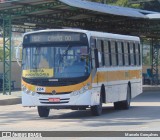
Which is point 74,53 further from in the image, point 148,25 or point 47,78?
point 148,25

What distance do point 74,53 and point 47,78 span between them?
3.94 feet

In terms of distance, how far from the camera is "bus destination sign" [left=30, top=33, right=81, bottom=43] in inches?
779

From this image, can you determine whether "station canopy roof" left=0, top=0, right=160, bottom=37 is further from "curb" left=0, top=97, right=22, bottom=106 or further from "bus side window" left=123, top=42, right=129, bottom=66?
"bus side window" left=123, top=42, right=129, bottom=66

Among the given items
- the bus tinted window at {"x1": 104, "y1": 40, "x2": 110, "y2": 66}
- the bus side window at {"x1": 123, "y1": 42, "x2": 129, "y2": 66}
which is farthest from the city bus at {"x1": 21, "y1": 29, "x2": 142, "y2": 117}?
the bus side window at {"x1": 123, "y1": 42, "x2": 129, "y2": 66}

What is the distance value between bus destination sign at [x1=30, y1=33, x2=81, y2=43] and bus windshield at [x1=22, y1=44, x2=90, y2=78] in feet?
0.72

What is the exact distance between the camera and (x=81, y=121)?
62.1 ft

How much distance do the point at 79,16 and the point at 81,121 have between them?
64.6 feet

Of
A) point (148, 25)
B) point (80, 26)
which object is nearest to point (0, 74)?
point (80, 26)

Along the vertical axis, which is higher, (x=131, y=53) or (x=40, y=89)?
(x=131, y=53)

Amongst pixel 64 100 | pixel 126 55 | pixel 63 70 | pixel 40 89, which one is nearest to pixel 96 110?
pixel 64 100

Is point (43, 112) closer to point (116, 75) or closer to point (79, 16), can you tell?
point (116, 75)

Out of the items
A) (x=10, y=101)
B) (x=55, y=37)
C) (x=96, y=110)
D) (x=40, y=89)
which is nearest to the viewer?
(x=40, y=89)

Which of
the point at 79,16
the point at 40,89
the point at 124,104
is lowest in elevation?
the point at 124,104

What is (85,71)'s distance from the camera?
770 inches
